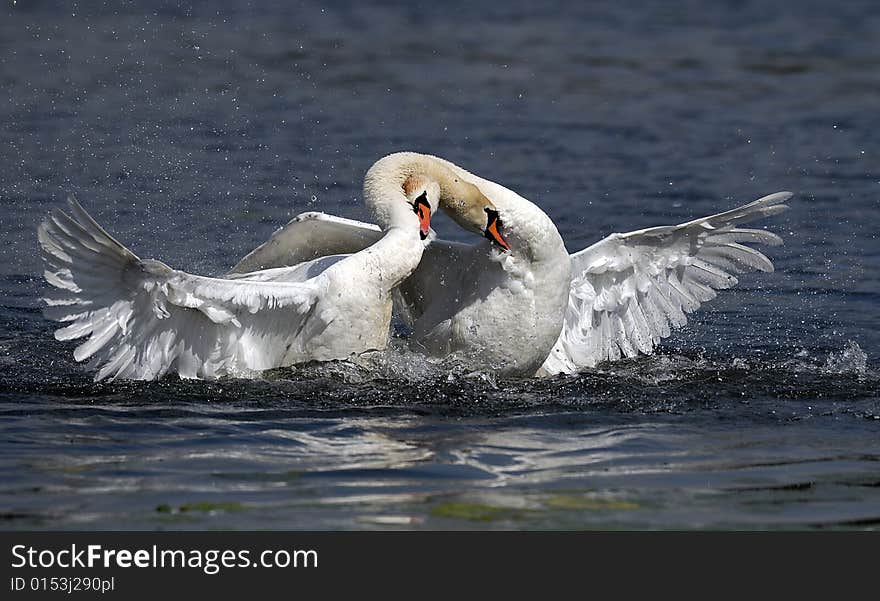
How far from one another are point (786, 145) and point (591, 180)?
10.8ft

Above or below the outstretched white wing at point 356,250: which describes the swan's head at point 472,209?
above

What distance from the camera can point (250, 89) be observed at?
825 inches

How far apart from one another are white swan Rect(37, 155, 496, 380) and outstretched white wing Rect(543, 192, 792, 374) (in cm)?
170

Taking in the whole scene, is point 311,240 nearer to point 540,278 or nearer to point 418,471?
point 540,278

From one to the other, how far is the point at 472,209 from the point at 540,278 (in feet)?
2.08

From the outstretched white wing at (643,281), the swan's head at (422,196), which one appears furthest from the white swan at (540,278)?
the swan's head at (422,196)

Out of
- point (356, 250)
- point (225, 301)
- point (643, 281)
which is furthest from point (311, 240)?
point (643, 281)

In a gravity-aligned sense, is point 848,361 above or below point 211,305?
below

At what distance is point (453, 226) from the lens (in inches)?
623

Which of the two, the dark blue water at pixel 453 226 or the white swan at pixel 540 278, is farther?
the white swan at pixel 540 278

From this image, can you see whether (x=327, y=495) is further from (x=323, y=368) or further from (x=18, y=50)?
(x=18, y=50)

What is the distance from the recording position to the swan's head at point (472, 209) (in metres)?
9.45

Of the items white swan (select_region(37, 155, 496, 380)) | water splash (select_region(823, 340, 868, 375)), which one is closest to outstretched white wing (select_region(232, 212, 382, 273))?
white swan (select_region(37, 155, 496, 380))

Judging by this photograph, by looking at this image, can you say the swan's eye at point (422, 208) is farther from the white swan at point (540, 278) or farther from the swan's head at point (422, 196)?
the white swan at point (540, 278)
